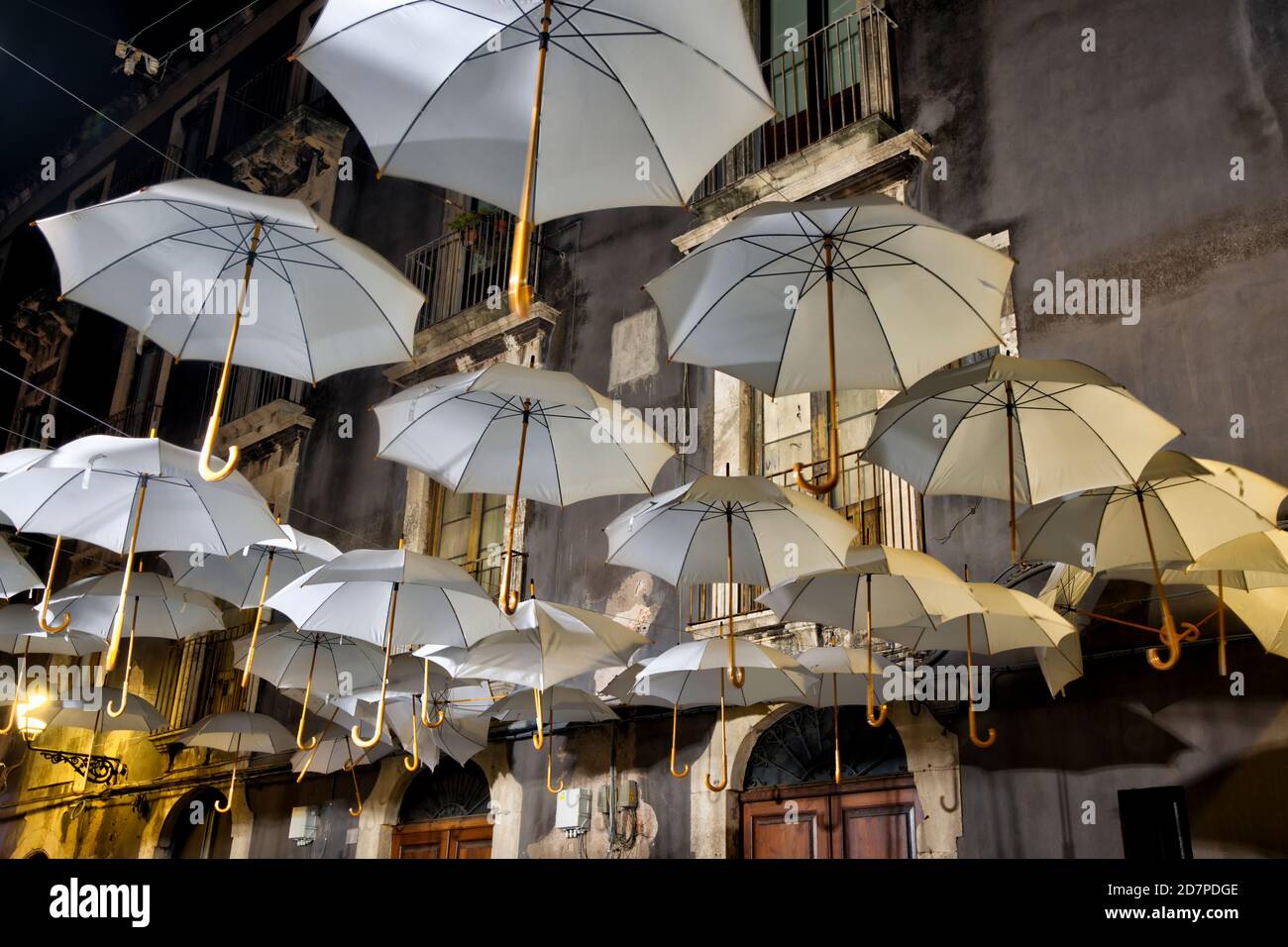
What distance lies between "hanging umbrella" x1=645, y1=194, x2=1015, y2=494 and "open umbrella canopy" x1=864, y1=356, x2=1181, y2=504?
255 millimetres

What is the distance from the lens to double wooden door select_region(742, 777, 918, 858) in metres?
8.41

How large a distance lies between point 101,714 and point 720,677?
27.2 feet

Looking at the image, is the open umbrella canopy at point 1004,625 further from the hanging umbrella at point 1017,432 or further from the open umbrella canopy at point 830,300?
the open umbrella canopy at point 830,300

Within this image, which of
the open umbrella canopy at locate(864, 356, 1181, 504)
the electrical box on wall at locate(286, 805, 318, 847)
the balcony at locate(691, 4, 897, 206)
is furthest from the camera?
the electrical box on wall at locate(286, 805, 318, 847)

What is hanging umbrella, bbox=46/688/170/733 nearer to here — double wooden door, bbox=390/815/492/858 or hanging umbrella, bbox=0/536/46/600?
double wooden door, bbox=390/815/492/858

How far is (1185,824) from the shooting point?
6531 mm

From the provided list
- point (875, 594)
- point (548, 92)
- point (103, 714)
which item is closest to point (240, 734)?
point (103, 714)

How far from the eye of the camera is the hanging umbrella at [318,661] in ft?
32.8

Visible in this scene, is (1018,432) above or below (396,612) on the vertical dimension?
above

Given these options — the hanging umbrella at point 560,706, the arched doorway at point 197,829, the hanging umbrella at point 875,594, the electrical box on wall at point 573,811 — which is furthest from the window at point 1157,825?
the arched doorway at point 197,829

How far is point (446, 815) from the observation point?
11852 millimetres

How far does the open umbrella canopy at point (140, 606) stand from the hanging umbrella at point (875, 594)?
217 inches

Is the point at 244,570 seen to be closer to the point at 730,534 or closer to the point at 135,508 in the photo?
the point at 135,508

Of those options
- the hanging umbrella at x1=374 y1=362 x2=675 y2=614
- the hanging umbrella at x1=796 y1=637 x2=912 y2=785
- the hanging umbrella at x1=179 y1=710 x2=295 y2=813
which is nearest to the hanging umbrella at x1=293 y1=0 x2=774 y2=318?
the hanging umbrella at x1=374 y1=362 x2=675 y2=614
